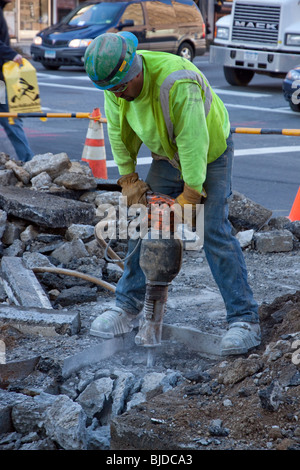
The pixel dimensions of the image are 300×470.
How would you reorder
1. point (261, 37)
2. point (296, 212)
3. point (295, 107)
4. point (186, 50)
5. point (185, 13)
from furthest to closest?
point (186, 50), point (185, 13), point (261, 37), point (295, 107), point (296, 212)

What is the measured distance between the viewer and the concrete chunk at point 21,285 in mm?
4902

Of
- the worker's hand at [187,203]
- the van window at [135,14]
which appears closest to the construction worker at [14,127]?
the worker's hand at [187,203]

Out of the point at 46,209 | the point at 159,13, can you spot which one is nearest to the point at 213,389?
the point at 46,209

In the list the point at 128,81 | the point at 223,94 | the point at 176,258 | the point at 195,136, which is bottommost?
the point at 223,94

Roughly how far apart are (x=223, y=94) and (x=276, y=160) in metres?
6.83

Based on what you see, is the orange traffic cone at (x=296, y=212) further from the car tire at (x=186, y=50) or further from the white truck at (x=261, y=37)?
the car tire at (x=186, y=50)

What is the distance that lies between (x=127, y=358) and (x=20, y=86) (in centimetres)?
531

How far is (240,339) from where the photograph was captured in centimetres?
419

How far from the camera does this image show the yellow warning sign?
28.8ft

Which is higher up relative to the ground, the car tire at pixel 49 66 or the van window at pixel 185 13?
the van window at pixel 185 13

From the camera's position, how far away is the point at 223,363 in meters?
4.07
